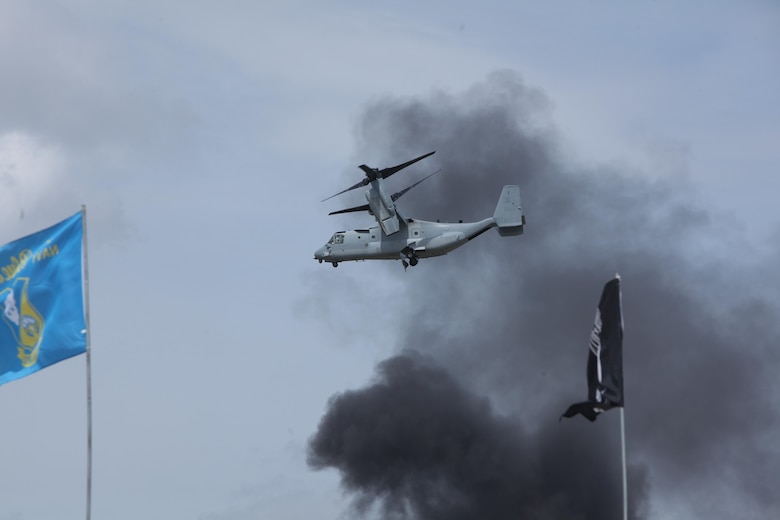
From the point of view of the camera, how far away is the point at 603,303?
2232 inches

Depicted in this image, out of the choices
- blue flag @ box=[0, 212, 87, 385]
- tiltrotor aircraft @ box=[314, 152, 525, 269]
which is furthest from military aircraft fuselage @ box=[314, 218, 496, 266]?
blue flag @ box=[0, 212, 87, 385]

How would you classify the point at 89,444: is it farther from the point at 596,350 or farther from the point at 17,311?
the point at 596,350

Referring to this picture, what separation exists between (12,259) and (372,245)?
6619 cm

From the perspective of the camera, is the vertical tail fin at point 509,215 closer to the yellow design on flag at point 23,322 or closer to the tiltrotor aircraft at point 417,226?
the tiltrotor aircraft at point 417,226

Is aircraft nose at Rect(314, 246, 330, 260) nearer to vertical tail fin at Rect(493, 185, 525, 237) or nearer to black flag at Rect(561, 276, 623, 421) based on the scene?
vertical tail fin at Rect(493, 185, 525, 237)

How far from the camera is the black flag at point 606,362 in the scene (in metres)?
56.3

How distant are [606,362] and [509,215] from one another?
60.7 m

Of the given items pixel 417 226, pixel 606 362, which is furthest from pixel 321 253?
pixel 606 362

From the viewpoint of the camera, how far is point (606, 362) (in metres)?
56.6

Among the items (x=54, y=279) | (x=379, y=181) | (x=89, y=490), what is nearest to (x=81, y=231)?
(x=54, y=279)

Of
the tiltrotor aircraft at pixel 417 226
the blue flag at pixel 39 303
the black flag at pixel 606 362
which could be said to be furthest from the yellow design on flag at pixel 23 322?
the tiltrotor aircraft at pixel 417 226

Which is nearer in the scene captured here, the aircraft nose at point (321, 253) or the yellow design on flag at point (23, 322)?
the yellow design on flag at point (23, 322)

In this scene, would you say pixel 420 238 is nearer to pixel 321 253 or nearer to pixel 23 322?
pixel 321 253

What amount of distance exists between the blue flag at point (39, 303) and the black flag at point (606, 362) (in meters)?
19.2
